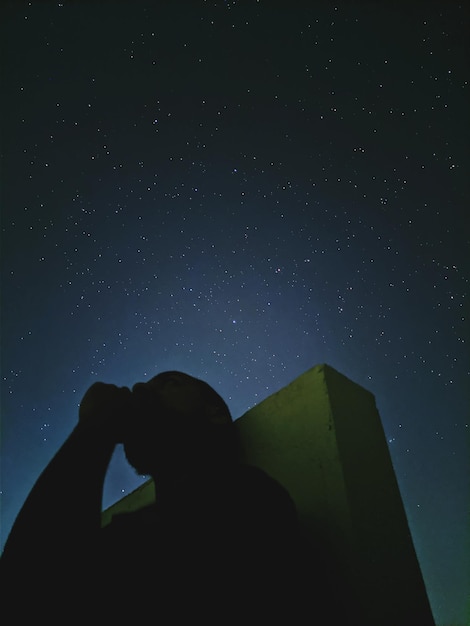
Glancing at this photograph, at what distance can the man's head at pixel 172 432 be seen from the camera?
5.35 feet

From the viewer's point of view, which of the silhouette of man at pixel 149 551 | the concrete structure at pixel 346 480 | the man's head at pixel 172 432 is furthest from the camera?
the man's head at pixel 172 432

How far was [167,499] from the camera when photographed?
5.06 ft

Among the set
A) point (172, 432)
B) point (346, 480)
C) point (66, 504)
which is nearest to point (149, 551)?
point (66, 504)

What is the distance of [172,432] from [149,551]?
0.51 meters

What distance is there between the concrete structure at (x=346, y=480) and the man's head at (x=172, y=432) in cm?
16

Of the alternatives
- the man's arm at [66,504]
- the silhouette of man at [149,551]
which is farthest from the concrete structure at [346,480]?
the man's arm at [66,504]

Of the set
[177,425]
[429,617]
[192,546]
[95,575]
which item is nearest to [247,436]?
[177,425]

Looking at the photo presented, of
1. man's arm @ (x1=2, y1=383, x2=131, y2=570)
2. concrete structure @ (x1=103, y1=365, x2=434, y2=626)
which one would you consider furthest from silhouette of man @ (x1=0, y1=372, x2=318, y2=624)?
concrete structure @ (x1=103, y1=365, x2=434, y2=626)

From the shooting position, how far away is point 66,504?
117 centimetres

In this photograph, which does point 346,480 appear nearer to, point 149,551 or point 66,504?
point 149,551

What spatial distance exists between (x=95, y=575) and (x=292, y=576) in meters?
0.62

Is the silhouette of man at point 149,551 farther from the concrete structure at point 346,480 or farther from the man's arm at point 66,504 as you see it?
the concrete structure at point 346,480

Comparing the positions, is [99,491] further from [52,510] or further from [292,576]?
[292,576]

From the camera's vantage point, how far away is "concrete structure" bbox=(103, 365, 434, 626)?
1195 millimetres
